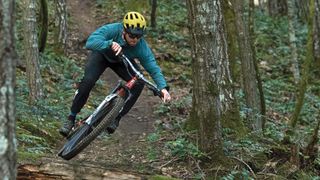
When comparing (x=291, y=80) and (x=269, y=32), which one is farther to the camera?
(x=269, y=32)

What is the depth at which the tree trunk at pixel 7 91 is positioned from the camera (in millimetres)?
2934

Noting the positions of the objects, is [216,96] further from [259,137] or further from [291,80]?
[291,80]

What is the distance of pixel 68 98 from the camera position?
12531 millimetres

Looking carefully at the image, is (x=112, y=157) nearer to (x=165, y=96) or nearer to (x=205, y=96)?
(x=165, y=96)

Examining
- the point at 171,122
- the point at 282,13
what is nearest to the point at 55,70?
the point at 171,122

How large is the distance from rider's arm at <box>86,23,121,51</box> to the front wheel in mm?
790

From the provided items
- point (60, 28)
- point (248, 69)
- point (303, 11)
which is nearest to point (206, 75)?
point (248, 69)

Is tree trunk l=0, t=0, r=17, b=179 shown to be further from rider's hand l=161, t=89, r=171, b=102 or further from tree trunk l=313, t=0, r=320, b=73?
tree trunk l=313, t=0, r=320, b=73

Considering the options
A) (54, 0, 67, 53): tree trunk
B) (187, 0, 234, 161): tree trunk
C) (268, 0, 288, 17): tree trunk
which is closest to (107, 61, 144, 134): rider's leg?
(187, 0, 234, 161): tree trunk

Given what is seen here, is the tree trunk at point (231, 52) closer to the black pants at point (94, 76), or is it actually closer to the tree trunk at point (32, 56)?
the black pants at point (94, 76)

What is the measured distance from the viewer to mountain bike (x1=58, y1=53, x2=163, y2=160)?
21.3ft

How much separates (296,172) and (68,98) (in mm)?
7178

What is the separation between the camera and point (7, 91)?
3014mm

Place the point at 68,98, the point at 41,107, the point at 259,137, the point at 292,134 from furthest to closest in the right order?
the point at 68,98, the point at 41,107, the point at 292,134, the point at 259,137
